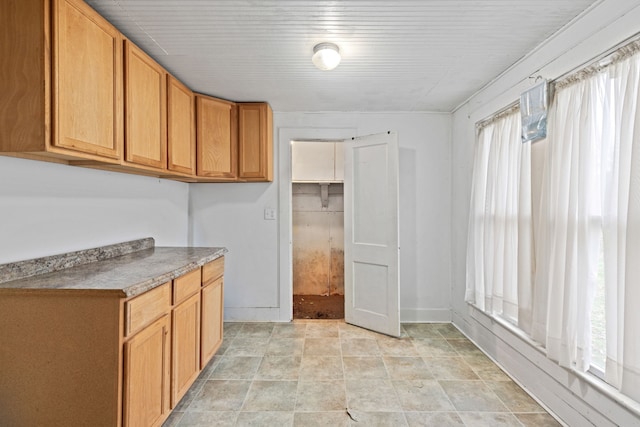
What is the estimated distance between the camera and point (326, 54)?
1989 millimetres

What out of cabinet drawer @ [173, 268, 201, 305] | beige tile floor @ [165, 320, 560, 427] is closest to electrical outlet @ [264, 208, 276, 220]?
beige tile floor @ [165, 320, 560, 427]

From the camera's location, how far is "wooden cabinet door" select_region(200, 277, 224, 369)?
220cm

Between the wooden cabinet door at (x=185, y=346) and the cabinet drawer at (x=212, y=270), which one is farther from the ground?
the cabinet drawer at (x=212, y=270)

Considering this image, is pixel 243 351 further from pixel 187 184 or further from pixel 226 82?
pixel 226 82

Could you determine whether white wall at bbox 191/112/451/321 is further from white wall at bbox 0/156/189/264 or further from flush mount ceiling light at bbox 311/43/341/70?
flush mount ceiling light at bbox 311/43/341/70

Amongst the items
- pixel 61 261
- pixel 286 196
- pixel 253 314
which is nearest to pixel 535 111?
pixel 286 196

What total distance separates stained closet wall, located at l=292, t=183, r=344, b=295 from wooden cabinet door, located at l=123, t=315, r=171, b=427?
118 inches

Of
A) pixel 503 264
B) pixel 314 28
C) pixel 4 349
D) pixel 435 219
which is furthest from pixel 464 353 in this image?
pixel 4 349

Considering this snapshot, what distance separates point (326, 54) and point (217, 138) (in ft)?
4.76

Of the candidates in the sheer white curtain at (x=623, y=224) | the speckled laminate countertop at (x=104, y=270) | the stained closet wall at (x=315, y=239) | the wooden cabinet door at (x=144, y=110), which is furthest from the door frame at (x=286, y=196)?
the sheer white curtain at (x=623, y=224)

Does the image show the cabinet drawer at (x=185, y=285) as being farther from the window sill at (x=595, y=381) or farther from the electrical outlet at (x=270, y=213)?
the window sill at (x=595, y=381)

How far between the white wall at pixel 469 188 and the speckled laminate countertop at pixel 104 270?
2.34 meters

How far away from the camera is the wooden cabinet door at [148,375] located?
1371mm

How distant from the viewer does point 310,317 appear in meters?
3.65
